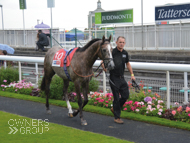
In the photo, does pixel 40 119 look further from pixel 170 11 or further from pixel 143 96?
pixel 170 11

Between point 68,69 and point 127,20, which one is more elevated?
point 127,20

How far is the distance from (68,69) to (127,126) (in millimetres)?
1888

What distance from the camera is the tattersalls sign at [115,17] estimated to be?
27.2 meters

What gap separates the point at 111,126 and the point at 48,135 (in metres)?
1.42

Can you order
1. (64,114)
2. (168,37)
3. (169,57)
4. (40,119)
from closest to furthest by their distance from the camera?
(40,119)
(64,114)
(169,57)
(168,37)

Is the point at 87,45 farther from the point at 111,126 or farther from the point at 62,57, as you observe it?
the point at 111,126

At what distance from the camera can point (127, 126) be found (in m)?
6.49

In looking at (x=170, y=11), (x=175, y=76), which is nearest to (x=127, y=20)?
(x=170, y=11)

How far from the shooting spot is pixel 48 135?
224 inches

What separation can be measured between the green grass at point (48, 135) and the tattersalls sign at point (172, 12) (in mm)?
16914

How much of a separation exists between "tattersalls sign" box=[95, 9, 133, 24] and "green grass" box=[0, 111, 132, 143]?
71.2 ft

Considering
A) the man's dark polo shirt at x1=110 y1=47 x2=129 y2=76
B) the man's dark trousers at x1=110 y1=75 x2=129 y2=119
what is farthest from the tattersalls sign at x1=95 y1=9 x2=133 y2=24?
the man's dark trousers at x1=110 y1=75 x2=129 y2=119

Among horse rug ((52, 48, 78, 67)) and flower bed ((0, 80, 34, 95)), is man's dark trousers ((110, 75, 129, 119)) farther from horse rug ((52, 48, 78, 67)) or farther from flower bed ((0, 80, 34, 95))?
flower bed ((0, 80, 34, 95))

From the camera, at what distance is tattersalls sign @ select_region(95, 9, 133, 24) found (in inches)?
1071
